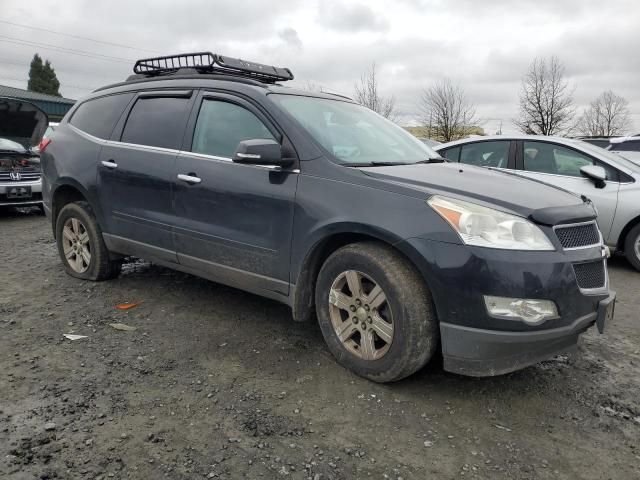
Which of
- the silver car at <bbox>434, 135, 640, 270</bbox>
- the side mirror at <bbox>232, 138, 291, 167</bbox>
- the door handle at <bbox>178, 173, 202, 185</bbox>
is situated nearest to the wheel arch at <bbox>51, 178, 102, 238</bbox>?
the door handle at <bbox>178, 173, 202, 185</bbox>

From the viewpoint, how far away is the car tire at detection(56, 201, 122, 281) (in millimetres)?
4586

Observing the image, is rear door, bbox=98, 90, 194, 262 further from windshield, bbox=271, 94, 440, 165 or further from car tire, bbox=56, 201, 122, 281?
windshield, bbox=271, 94, 440, 165

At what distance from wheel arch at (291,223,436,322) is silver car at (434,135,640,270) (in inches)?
155

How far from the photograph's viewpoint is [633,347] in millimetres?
3654

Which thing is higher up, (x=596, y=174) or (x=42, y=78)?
(x=42, y=78)

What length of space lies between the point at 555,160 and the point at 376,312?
4.68m

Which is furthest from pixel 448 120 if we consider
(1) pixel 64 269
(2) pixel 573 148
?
(1) pixel 64 269

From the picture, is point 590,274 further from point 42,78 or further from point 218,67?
point 42,78

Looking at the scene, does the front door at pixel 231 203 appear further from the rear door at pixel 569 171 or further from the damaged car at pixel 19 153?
the damaged car at pixel 19 153

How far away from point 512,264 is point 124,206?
3077mm

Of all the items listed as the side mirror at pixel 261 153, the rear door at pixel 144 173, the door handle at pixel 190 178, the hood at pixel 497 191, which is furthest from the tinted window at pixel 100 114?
the hood at pixel 497 191

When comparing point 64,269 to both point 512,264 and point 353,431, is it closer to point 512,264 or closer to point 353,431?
point 353,431

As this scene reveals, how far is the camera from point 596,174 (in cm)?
598

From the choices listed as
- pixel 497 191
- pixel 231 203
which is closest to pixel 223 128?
pixel 231 203
